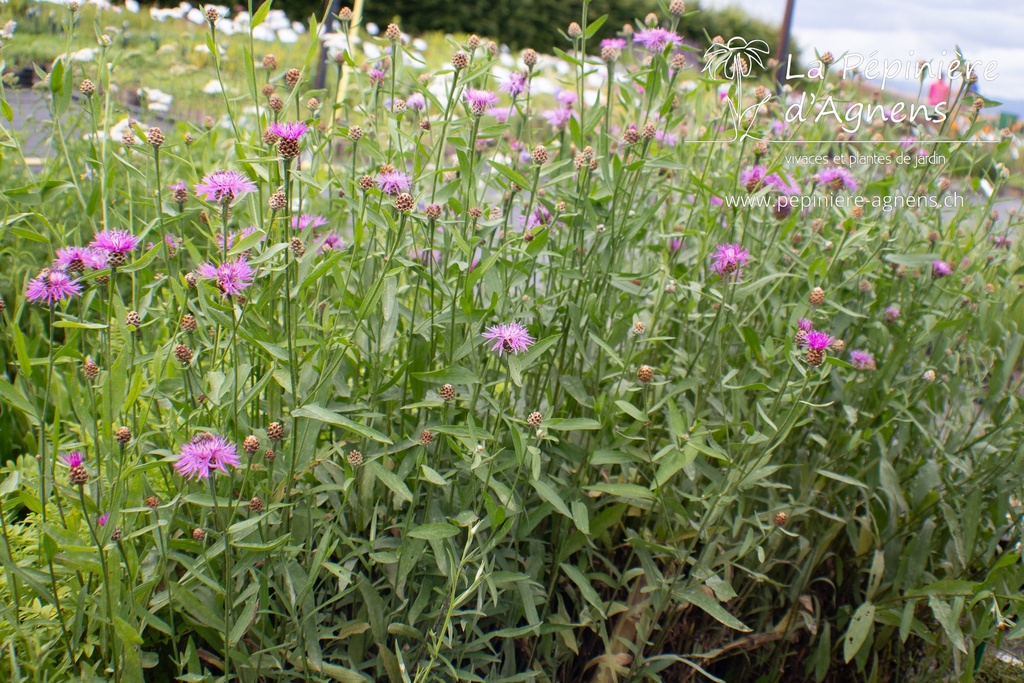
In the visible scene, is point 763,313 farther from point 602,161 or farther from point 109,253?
point 109,253

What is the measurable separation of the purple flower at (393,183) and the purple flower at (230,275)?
0.93ft

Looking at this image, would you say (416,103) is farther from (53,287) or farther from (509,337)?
(53,287)

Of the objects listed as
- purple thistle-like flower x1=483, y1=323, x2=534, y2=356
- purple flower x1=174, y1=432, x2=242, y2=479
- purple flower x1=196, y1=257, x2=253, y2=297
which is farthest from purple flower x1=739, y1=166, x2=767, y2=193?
purple flower x1=174, y1=432, x2=242, y2=479

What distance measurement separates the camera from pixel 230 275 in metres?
1.24

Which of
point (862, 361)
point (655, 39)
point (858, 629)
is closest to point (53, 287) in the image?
point (655, 39)

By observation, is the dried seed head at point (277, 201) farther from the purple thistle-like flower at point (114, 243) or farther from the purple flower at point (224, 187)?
the purple thistle-like flower at point (114, 243)

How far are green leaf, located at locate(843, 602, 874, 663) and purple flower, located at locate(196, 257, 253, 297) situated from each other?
1445 millimetres

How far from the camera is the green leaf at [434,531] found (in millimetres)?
1319

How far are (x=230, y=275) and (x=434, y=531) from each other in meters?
0.51

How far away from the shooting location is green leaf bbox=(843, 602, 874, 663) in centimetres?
176

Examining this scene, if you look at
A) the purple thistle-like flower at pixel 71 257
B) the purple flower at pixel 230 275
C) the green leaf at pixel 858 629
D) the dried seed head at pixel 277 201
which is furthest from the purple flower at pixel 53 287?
the green leaf at pixel 858 629

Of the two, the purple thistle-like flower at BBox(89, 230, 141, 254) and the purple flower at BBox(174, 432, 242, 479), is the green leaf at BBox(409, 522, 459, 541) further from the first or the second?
the purple thistle-like flower at BBox(89, 230, 141, 254)

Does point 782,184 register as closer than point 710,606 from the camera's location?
No

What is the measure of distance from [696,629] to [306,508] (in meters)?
1.05
